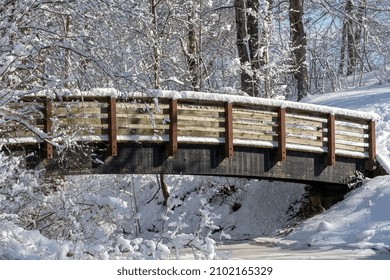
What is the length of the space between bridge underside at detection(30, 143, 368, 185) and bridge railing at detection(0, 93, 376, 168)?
18 centimetres

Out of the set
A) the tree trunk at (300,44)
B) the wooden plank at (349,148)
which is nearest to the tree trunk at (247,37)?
the tree trunk at (300,44)

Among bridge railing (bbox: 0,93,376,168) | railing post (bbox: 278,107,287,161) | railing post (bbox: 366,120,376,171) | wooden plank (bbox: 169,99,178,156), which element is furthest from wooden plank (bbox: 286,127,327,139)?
wooden plank (bbox: 169,99,178,156)

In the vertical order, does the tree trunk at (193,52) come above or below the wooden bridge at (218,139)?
above

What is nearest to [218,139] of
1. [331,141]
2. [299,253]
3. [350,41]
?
[331,141]

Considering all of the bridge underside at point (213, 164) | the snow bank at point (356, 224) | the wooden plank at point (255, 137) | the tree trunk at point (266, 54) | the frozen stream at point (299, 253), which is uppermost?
the tree trunk at point (266, 54)

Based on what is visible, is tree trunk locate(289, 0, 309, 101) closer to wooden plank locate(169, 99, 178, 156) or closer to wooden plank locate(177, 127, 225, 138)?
wooden plank locate(177, 127, 225, 138)

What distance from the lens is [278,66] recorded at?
25062mm

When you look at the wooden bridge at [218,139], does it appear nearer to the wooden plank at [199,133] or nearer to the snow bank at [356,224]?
the wooden plank at [199,133]

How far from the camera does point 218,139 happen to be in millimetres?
17766

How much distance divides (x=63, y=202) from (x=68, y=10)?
7.11 ft

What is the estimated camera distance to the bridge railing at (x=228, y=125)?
16.4m

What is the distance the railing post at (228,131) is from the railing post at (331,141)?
2.65 meters

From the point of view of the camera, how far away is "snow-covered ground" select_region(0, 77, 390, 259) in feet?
30.2

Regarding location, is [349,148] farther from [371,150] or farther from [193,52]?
[193,52]
